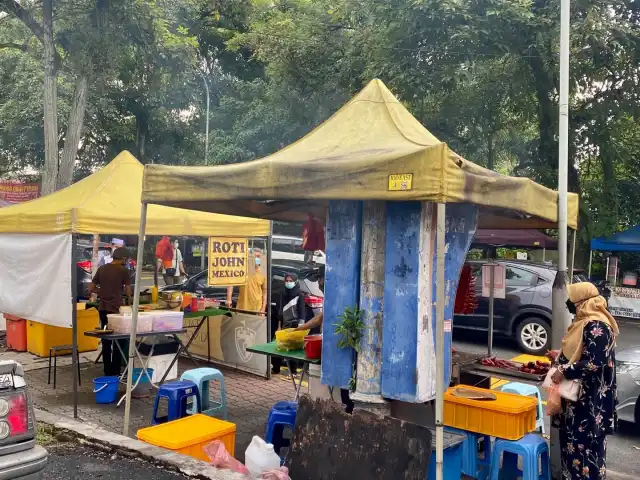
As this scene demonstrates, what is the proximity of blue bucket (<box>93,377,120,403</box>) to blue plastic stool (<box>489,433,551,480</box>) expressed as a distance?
4.32 meters

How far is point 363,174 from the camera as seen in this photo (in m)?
3.93

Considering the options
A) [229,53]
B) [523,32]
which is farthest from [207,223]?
[229,53]

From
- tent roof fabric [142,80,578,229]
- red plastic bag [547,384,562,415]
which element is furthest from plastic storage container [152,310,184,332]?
red plastic bag [547,384,562,415]

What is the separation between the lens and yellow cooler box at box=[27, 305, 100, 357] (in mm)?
9195

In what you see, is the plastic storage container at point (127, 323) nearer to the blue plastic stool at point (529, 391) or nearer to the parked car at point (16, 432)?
the parked car at point (16, 432)

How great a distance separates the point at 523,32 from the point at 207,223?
350 inches

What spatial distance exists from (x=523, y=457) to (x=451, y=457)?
62 cm

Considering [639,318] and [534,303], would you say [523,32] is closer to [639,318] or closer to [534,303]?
[534,303]

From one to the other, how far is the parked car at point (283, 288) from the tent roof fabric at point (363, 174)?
4269mm

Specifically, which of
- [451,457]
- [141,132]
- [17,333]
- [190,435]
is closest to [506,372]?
[451,457]

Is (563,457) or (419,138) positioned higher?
(419,138)

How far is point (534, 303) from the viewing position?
11.2m

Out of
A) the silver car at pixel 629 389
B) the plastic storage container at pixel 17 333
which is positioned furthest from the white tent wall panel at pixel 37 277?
the silver car at pixel 629 389

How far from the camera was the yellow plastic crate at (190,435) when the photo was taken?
457 centimetres
